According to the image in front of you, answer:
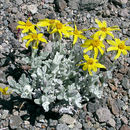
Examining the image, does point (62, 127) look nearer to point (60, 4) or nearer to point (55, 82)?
point (55, 82)

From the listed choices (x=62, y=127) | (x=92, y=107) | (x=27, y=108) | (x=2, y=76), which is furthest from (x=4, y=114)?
(x=92, y=107)

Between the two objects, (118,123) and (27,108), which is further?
(118,123)

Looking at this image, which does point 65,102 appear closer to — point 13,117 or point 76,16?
point 13,117

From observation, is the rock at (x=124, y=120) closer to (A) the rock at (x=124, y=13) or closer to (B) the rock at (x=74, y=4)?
(A) the rock at (x=124, y=13)

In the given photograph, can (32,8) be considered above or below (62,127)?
above

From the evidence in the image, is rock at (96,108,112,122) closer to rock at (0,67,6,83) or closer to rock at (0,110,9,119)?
rock at (0,110,9,119)

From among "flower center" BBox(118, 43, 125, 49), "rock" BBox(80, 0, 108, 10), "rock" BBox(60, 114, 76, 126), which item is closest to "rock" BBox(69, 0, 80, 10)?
"rock" BBox(80, 0, 108, 10)

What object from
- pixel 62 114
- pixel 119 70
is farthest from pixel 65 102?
pixel 119 70

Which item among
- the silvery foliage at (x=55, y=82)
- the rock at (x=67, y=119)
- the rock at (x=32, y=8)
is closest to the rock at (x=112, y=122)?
the silvery foliage at (x=55, y=82)
